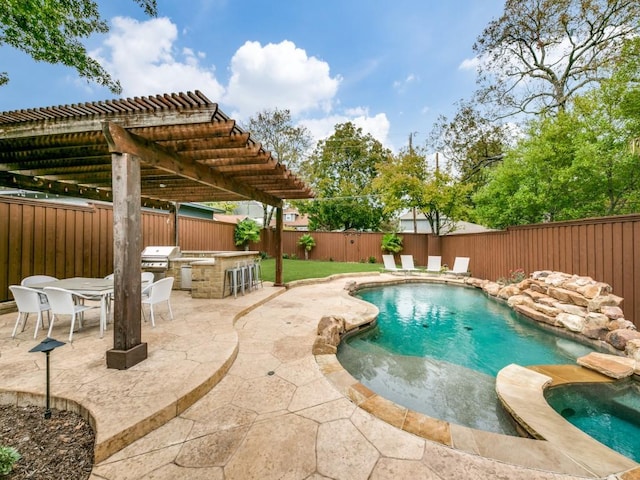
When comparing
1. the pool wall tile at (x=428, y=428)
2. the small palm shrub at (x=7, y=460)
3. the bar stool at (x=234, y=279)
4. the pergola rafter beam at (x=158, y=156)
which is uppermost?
the pergola rafter beam at (x=158, y=156)

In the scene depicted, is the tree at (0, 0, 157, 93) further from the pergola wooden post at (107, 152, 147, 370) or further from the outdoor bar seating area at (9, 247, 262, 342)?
the pergola wooden post at (107, 152, 147, 370)

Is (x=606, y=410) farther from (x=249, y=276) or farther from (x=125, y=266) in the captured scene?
(x=249, y=276)

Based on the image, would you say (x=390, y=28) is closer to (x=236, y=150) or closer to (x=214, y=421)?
(x=236, y=150)

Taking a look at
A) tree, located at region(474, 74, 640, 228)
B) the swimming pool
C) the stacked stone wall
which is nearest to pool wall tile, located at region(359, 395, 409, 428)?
the swimming pool

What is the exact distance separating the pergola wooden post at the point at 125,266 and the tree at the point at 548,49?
1406 centimetres

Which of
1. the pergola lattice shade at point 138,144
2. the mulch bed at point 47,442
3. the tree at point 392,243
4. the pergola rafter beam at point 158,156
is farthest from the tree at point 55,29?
the tree at point 392,243

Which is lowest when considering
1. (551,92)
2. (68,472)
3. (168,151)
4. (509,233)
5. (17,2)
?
(68,472)

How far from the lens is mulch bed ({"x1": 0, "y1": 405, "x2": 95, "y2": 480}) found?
1.60m

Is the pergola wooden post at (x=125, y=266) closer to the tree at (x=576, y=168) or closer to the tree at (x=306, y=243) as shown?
the tree at (x=576, y=168)

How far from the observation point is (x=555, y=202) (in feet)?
28.6

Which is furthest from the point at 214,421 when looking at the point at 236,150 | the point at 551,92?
the point at 551,92

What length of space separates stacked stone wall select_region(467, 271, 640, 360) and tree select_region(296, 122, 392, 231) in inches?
518

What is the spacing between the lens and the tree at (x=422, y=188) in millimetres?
12977

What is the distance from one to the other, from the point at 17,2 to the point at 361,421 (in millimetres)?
7802
